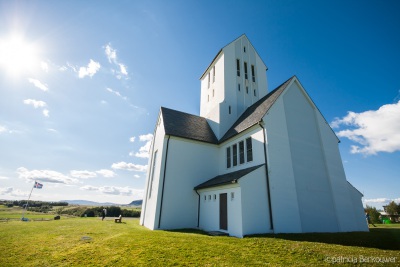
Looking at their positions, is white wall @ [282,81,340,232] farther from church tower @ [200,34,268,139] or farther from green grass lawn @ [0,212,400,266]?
church tower @ [200,34,268,139]

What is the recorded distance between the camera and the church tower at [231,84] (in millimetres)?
23094

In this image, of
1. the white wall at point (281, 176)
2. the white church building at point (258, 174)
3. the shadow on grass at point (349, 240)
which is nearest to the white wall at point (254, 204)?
the white church building at point (258, 174)

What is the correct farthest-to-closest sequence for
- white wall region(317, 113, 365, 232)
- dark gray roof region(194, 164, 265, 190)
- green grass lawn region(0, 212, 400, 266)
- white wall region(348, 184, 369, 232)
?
white wall region(348, 184, 369, 232) → white wall region(317, 113, 365, 232) → dark gray roof region(194, 164, 265, 190) → green grass lawn region(0, 212, 400, 266)

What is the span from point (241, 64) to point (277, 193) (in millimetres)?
18914

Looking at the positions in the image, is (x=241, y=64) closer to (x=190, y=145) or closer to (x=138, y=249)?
(x=190, y=145)

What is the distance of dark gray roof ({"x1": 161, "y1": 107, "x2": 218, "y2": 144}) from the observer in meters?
19.6

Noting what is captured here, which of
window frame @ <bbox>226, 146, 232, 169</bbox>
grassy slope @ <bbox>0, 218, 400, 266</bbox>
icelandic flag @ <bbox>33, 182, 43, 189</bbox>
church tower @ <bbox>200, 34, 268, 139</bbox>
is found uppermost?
church tower @ <bbox>200, 34, 268, 139</bbox>

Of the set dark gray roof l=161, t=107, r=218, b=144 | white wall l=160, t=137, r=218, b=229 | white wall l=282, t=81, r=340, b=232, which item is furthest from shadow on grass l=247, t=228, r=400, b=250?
dark gray roof l=161, t=107, r=218, b=144

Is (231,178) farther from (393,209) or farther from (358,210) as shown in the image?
(393,209)

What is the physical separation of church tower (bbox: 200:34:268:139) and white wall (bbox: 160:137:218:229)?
3667 millimetres

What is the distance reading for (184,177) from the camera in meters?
18.2

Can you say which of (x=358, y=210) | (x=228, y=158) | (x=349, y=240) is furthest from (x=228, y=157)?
(x=358, y=210)

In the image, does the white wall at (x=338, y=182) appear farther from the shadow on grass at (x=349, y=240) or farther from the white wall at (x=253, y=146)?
the white wall at (x=253, y=146)

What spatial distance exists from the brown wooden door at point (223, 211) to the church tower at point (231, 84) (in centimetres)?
889
